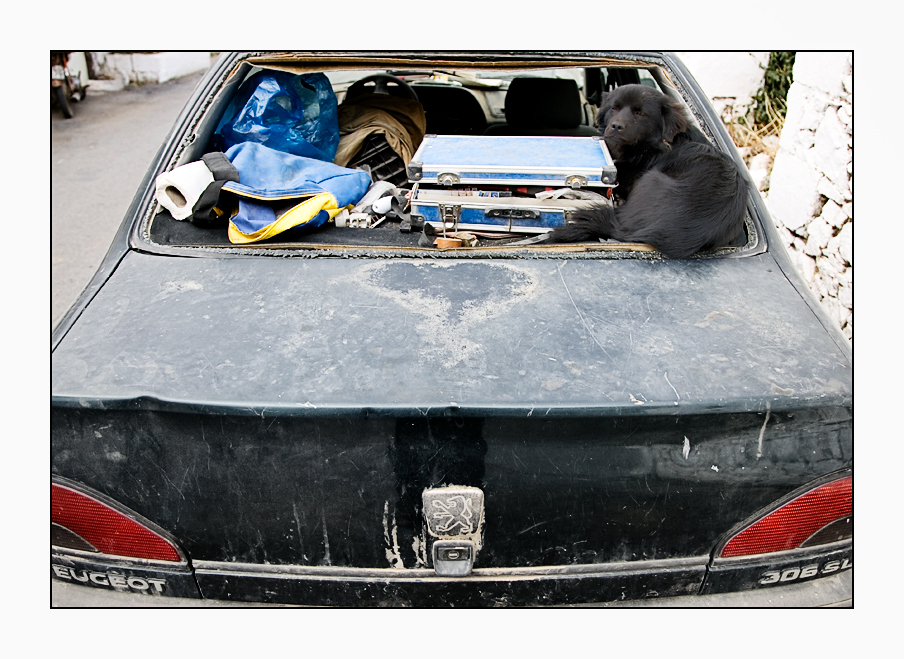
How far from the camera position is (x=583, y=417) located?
1.33 meters

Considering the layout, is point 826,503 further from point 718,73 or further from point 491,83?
point 718,73

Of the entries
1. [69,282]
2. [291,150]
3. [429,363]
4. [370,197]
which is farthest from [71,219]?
[429,363]

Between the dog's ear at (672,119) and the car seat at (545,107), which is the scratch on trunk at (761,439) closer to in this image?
the dog's ear at (672,119)

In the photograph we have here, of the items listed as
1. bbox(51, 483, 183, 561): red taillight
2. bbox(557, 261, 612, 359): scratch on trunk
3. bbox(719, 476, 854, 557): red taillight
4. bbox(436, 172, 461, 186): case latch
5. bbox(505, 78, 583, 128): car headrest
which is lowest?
bbox(719, 476, 854, 557): red taillight

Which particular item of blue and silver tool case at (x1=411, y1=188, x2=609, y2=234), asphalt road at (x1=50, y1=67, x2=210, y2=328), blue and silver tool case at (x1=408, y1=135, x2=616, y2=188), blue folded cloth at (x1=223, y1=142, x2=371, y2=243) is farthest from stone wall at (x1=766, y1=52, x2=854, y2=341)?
asphalt road at (x1=50, y1=67, x2=210, y2=328)

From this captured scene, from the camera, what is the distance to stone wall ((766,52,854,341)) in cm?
383

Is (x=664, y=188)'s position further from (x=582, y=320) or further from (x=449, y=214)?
(x=582, y=320)

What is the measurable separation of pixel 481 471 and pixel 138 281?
1.16 metres

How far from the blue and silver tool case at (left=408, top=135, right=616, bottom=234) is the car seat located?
1.46 meters

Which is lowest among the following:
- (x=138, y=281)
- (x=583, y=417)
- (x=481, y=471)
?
(x=481, y=471)

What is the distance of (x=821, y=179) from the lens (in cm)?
411

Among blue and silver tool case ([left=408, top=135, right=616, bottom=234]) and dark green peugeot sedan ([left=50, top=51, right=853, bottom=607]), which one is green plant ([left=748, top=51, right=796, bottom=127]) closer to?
blue and silver tool case ([left=408, top=135, right=616, bottom=234])

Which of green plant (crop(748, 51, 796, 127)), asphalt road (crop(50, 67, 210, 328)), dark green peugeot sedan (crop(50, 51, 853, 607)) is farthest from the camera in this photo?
green plant (crop(748, 51, 796, 127))

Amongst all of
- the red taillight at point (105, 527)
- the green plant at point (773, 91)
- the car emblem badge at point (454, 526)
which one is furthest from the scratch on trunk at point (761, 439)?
the green plant at point (773, 91)
